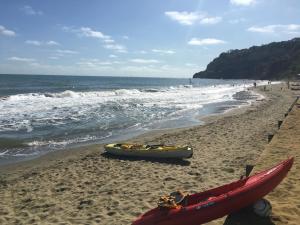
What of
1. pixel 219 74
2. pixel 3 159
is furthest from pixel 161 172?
pixel 219 74

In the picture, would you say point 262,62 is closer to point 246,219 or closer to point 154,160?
point 154,160

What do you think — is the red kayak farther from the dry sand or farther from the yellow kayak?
the yellow kayak

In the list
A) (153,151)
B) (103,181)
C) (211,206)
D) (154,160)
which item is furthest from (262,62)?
(211,206)

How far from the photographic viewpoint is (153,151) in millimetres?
13609

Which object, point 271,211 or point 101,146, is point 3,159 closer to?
point 101,146

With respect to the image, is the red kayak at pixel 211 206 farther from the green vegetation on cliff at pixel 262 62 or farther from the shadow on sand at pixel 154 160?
the green vegetation on cliff at pixel 262 62

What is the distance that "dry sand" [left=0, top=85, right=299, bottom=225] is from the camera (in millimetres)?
8344

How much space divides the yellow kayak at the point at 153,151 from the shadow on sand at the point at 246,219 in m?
6.68

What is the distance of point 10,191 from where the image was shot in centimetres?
1023

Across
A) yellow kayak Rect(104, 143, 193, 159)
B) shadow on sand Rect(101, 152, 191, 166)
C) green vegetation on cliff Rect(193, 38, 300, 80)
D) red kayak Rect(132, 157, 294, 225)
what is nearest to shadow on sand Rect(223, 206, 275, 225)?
red kayak Rect(132, 157, 294, 225)

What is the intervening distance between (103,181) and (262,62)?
17257 cm

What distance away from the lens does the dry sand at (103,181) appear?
834cm

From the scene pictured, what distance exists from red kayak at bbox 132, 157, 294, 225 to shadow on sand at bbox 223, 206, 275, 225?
12.2 inches

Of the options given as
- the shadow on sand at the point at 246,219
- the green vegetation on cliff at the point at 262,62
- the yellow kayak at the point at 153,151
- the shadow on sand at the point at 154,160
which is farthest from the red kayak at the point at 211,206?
the green vegetation on cliff at the point at 262,62
